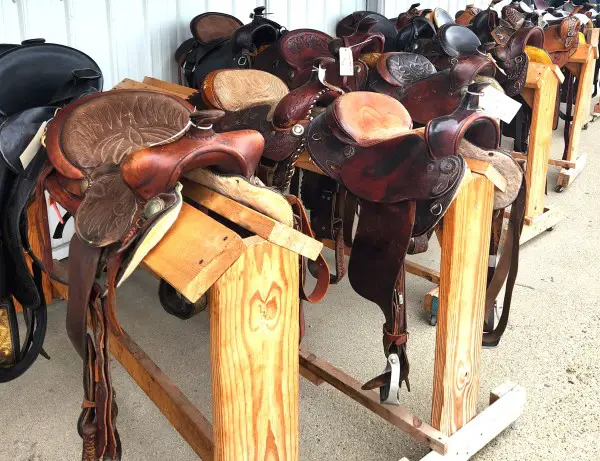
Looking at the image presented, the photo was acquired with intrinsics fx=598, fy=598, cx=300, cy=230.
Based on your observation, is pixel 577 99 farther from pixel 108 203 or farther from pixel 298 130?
pixel 108 203

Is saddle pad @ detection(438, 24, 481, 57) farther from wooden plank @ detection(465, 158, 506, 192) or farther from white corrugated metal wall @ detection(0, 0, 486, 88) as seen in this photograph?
wooden plank @ detection(465, 158, 506, 192)

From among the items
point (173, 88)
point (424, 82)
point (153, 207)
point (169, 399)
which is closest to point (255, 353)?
point (153, 207)

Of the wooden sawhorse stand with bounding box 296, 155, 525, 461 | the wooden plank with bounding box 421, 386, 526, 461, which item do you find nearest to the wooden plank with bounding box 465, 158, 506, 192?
the wooden sawhorse stand with bounding box 296, 155, 525, 461

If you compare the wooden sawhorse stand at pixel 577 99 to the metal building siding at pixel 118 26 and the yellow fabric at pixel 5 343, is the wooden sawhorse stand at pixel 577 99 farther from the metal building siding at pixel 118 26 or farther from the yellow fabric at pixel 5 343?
the yellow fabric at pixel 5 343

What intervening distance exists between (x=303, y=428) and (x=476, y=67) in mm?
1452

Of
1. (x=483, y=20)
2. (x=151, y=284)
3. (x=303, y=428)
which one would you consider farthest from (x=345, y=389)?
(x=483, y=20)

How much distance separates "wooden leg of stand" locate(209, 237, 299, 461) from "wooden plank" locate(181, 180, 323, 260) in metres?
0.02

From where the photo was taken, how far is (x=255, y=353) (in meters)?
1.15

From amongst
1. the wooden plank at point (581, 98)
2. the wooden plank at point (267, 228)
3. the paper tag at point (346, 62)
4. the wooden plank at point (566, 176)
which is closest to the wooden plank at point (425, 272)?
the paper tag at point (346, 62)

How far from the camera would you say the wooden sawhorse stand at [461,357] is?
1566 millimetres

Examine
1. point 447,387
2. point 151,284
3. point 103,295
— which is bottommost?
point 151,284

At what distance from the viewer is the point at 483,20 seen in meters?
3.91

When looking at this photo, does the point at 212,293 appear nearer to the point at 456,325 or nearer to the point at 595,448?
the point at 456,325

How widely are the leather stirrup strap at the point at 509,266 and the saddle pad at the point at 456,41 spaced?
1455mm
